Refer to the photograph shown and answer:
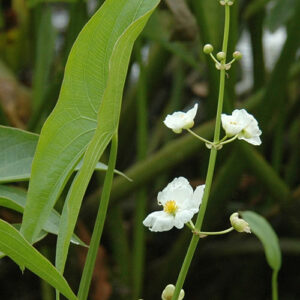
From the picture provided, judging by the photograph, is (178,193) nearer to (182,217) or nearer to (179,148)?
(182,217)

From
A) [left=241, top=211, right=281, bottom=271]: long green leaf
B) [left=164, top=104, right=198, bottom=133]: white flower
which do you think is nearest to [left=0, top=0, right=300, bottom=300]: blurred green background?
[left=241, top=211, right=281, bottom=271]: long green leaf

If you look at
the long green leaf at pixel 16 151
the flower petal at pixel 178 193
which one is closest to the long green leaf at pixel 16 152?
the long green leaf at pixel 16 151

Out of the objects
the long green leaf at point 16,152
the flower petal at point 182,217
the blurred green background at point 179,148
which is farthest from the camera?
the blurred green background at point 179,148

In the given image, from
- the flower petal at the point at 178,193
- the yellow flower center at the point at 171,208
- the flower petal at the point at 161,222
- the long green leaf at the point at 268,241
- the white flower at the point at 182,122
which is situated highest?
the white flower at the point at 182,122

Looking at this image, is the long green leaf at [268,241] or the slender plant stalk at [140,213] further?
the slender plant stalk at [140,213]

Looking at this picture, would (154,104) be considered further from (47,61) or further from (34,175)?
(34,175)

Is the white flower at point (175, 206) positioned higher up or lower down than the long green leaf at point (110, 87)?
lower down

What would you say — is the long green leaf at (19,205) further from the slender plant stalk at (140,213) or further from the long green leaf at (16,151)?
the slender plant stalk at (140,213)

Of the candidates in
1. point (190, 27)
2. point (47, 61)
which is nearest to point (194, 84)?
point (47, 61)

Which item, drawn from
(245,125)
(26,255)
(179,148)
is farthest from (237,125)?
(179,148)
